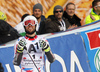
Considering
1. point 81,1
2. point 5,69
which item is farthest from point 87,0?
point 5,69

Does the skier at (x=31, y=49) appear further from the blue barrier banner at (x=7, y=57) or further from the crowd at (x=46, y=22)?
the blue barrier banner at (x=7, y=57)

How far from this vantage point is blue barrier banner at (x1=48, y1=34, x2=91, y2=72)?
584 cm

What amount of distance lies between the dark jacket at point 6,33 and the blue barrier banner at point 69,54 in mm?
763

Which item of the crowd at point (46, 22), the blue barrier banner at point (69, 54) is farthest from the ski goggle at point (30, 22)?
the blue barrier banner at point (69, 54)

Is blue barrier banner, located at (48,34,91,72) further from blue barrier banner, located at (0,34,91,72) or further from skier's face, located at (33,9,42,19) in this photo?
skier's face, located at (33,9,42,19)

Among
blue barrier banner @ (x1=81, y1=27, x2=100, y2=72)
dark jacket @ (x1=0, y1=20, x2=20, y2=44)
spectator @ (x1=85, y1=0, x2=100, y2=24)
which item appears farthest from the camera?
spectator @ (x1=85, y1=0, x2=100, y2=24)

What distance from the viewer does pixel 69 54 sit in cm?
587

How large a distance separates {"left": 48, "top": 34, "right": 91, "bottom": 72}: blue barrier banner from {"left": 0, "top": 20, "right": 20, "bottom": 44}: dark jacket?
2.50ft

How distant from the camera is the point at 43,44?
4.36 m

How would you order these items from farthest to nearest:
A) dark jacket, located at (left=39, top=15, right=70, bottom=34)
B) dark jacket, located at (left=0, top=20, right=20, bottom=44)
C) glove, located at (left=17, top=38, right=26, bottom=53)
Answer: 1. dark jacket, located at (left=39, top=15, right=70, bottom=34)
2. dark jacket, located at (left=0, top=20, right=20, bottom=44)
3. glove, located at (left=17, top=38, right=26, bottom=53)

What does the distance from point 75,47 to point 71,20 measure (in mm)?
1314

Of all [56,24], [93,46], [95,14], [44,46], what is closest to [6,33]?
[56,24]

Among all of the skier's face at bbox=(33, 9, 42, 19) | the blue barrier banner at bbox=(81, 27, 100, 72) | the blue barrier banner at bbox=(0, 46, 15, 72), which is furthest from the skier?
the skier's face at bbox=(33, 9, 42, 19)

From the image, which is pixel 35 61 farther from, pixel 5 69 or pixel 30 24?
pixel 5 69
